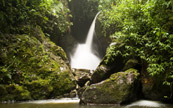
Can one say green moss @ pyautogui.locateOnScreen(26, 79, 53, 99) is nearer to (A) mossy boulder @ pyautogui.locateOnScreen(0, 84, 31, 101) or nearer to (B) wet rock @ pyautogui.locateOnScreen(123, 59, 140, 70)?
(A) mossy boulder @ pyautogui.locateOnScreen(0, 84, 31, 101)

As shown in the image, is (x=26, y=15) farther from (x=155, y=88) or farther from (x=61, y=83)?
(x=155, y=88)

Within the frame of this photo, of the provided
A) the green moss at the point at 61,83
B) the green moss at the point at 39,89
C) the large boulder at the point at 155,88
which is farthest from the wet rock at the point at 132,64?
the green moss at the point at 39,89

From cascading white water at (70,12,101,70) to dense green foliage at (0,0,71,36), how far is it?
357 cm

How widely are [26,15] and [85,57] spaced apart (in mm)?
7255

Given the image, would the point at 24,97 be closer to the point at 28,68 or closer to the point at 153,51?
the point at 28,68

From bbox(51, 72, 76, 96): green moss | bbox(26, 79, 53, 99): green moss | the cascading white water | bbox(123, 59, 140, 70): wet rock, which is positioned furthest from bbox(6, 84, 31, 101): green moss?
the cascading white water

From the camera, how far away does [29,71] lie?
7.22 meters

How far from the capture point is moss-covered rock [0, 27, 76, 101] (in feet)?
20.7

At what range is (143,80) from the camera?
5680mm

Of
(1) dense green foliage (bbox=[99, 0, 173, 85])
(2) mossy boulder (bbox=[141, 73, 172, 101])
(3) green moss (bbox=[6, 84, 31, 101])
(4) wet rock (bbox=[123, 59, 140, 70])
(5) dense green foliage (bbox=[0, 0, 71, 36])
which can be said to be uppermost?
(5) dense green foliage (bbox=[0, 0, 71, 36])

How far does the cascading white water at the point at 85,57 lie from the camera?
45.8 feet

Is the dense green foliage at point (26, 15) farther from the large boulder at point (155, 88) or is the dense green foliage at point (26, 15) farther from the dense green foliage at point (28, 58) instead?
the large boulder at point (155, 88)

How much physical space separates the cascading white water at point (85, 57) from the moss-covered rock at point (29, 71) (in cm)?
527

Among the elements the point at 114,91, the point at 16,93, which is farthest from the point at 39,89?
the point at 114,91
